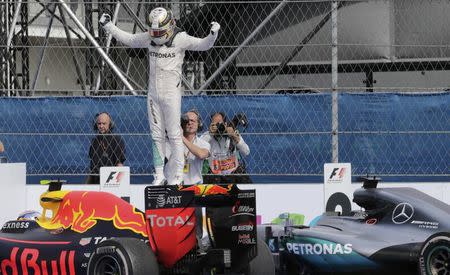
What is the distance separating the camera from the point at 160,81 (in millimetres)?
11422

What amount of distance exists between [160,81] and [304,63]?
3.27 meters

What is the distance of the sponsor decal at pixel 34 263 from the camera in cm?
950

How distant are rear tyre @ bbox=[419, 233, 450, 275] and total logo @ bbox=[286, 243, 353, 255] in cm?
83

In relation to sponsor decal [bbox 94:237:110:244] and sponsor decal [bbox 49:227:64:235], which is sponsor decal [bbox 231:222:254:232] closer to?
sponsor decal [bbox 94:237:110:244]

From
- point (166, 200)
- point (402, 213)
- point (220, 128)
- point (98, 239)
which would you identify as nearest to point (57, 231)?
point (98, 239)

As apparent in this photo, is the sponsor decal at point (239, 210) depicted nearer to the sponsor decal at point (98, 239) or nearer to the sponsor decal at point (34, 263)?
the sponsor decal at point (98, 239)

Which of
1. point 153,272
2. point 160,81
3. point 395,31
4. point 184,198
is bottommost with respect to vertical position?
point 153,272

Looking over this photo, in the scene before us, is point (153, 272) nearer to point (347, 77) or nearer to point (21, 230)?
point (21, 230)

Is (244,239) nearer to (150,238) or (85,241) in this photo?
(150,238)

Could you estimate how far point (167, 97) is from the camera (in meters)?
11.4

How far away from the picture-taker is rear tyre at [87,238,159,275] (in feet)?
28.9

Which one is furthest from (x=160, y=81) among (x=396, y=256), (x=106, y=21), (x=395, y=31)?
(x=395, y=31)

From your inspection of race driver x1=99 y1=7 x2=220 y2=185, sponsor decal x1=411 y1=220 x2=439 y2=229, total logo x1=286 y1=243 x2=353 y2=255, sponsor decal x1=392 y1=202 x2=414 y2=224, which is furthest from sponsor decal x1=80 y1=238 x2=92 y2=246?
sponsor decal x1=411 y1=220 x2=439 y2=229

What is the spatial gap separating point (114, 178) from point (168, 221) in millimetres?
4085
